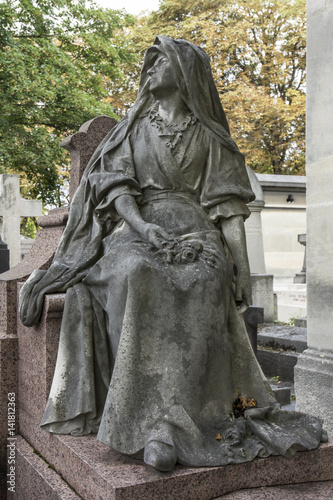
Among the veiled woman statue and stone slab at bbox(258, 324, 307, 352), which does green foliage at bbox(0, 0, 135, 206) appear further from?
the veiled woman statue

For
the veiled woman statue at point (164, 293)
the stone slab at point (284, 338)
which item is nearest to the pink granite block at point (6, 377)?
the veiled woman statue at point (164, 293)

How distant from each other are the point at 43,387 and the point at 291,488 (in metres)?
1.54

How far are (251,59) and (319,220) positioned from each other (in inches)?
754

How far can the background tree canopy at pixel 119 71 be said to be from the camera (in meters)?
14.2

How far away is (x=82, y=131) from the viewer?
13.4 feet

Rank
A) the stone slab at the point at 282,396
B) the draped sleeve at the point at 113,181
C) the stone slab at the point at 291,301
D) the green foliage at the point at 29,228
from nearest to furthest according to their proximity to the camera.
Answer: the draped sleeve at the point at 113,181 → the stone slab at the point at 282,396 → the stone slab at the point at 291,301 → the green foliage at the point at 29,228

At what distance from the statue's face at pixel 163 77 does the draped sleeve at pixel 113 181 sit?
0.35 meters

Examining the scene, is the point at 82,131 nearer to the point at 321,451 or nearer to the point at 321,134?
the point at 321,134

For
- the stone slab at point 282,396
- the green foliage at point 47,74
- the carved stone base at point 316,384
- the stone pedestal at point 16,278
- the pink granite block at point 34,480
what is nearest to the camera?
the pink granite block at point 34,480

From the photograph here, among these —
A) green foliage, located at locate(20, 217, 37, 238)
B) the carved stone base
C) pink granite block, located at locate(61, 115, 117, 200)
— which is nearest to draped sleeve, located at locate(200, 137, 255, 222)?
pink granite block, located at locate(61, 115, 117, 200)

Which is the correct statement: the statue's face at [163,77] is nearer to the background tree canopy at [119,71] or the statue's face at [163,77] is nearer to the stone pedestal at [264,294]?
the stone pedestal at [264,294]

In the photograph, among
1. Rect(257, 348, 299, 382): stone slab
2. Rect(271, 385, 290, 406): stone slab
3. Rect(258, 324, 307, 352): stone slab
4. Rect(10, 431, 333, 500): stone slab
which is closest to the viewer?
Rect(10, 431, 333, 500): stone slab

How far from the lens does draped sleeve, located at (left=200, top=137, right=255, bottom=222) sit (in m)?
3.45

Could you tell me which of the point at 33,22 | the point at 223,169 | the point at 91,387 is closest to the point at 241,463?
the point at 91,387
